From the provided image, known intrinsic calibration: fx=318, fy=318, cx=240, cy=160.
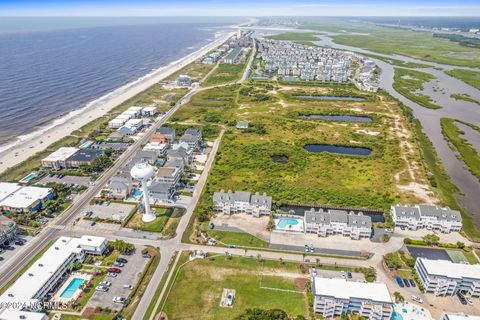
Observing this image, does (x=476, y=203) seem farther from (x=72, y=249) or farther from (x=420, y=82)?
(x=420, y=82)

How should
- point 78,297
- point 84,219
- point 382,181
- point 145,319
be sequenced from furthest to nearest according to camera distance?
point 382,181
point 84,219
point 78,297
point 145,319

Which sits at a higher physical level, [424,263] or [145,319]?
[424,263]

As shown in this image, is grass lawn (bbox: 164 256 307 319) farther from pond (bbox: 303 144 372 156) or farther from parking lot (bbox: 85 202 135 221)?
pond (bbox: 303 144 372 156)

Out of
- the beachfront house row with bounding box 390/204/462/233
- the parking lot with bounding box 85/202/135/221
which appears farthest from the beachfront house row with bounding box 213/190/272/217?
the beachfront house row with bounding box 390/204/462/233

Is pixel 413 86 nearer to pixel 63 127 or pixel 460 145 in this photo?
pixel 460 145

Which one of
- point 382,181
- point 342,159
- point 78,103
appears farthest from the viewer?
point 78,103

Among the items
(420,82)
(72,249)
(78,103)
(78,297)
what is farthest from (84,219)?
(420,82)

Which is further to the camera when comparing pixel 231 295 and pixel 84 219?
pixel 84 219
